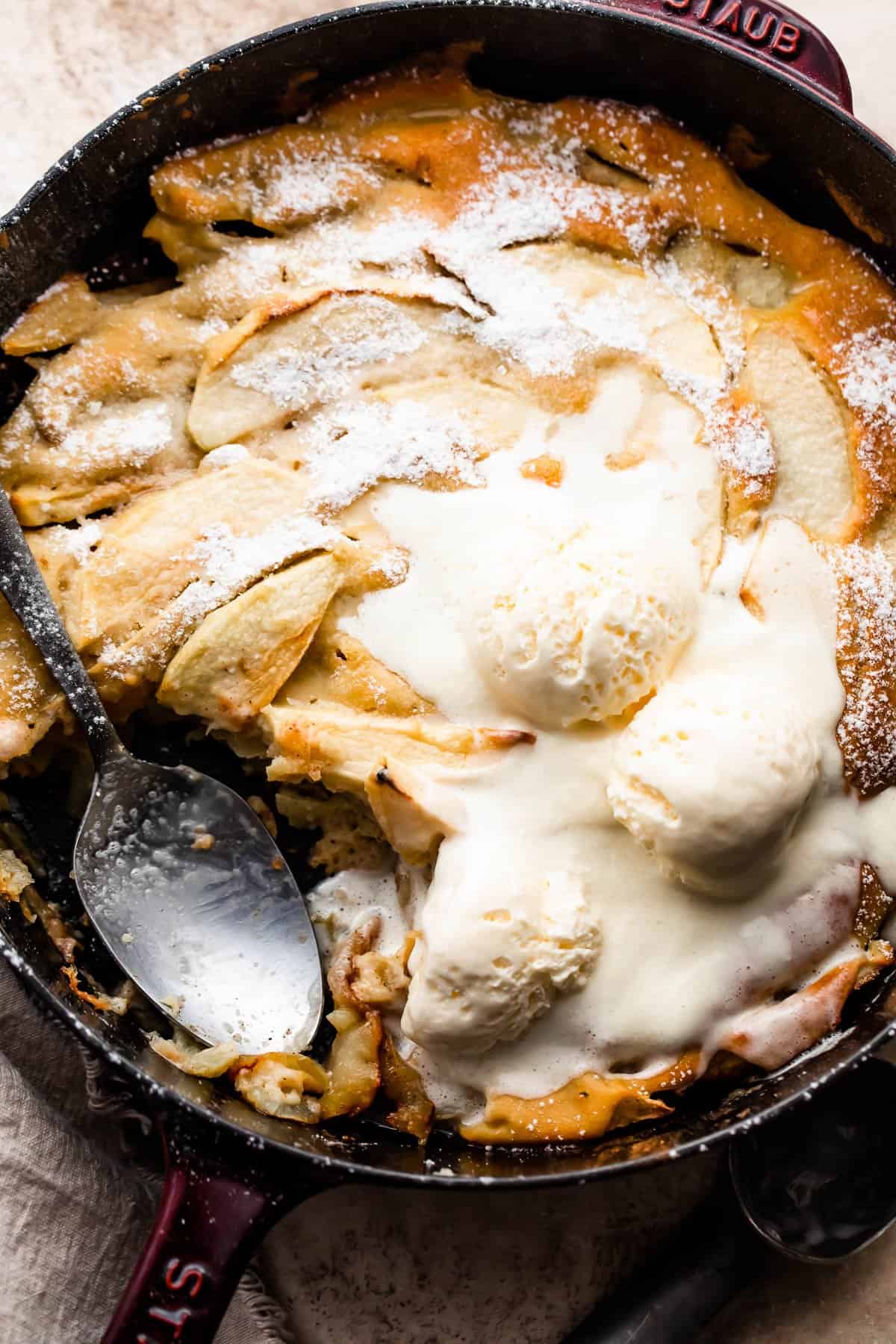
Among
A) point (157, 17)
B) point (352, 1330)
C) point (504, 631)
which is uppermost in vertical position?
point (157, 17)

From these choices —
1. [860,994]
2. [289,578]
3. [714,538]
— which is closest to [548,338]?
[714,538]

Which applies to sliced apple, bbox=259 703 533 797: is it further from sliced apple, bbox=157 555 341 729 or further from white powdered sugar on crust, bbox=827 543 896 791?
white powdered sugar on crust, bbox=827 543 896 791

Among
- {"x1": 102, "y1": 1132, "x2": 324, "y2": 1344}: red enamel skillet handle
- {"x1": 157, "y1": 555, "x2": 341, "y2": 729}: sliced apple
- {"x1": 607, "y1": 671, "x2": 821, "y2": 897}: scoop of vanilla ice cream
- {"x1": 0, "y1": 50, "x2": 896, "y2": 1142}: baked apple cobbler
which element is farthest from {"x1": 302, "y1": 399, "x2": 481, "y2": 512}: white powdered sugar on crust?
{"x1": 102, "y1": 1132, "x2": 324, "y2": 1344}: red enamel skillet handle

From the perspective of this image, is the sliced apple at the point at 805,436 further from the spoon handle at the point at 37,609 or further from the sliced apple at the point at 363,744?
the spoon handle at the point at 37,609

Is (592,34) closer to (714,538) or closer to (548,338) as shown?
(548,338)

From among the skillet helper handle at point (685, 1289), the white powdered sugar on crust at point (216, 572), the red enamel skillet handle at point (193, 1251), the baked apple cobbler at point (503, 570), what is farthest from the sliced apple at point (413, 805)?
the skillet helper handle at point (685, 1289)

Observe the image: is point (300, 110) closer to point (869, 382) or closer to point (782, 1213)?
point (869, 382)

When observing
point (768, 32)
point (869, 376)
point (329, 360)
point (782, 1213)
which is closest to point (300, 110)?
point (329, 360)
